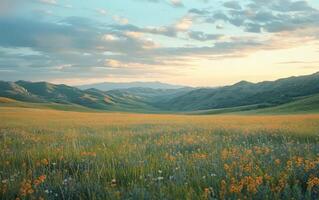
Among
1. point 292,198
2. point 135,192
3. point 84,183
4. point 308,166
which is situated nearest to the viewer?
point 292,198

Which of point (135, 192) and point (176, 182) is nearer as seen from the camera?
point (135, 192)

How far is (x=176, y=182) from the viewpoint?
5344mm

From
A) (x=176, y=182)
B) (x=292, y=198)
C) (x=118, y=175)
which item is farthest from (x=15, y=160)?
(x=292, y=198)

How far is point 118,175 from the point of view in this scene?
6238 mm

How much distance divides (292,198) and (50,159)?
A: 575cm

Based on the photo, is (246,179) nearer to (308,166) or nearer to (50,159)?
(308,166)

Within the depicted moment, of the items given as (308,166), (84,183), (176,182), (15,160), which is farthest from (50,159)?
(308,166)

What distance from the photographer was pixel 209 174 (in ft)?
19.3

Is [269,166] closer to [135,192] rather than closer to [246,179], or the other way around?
[246,179]

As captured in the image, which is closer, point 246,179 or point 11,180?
point 246,179

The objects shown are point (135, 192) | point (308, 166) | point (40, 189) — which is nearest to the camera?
point (135, 192)

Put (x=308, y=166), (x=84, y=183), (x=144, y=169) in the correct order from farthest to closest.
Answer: (x=144, y=169) < (x=308, y=166) < (x=84, y=183)

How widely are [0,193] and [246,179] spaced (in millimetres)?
3691

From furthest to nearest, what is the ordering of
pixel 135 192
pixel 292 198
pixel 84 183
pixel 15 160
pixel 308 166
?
1. pixel 15 160
2. pixel 308 166
3. pixel 84 183
4. pixel 135 192
5. pixel 292 198
